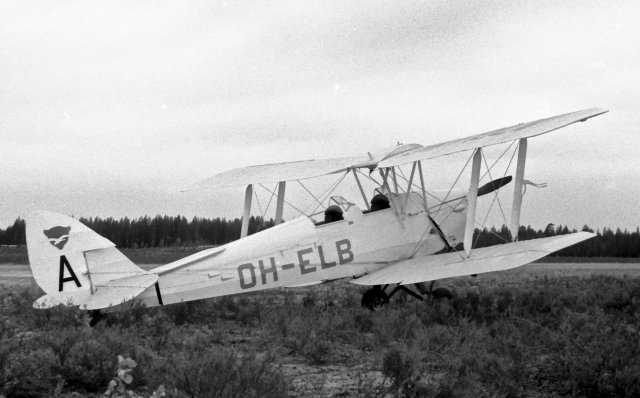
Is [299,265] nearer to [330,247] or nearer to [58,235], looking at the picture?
[330,247]

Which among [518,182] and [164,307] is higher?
[518,182]

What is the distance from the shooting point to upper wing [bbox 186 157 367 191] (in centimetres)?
1418

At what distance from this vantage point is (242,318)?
11844 millimetres

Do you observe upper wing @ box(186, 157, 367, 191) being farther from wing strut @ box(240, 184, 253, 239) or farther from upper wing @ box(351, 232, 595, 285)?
upper wing @ box(351, 232, 595, 285)

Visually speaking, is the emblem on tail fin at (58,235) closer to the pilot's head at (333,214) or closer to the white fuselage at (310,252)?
the white fuselage at (310,252)

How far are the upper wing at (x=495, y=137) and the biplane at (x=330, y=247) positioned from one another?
0.09 feet

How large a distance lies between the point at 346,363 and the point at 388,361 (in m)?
1.57

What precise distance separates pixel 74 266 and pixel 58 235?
52 cm

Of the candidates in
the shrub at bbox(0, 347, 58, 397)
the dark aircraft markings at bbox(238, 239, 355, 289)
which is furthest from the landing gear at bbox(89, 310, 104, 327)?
the shrub at bbox(0, 347, 58, 397)

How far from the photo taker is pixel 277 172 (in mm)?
14844

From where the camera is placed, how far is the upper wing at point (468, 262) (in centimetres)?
1178

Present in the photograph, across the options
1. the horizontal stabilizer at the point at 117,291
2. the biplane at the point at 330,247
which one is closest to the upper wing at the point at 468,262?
the biplane at the point at 330,247

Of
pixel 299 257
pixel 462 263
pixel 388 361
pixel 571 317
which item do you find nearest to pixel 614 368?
pixel 388 361

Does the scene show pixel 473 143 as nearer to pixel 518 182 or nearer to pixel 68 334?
pixel 518 182
